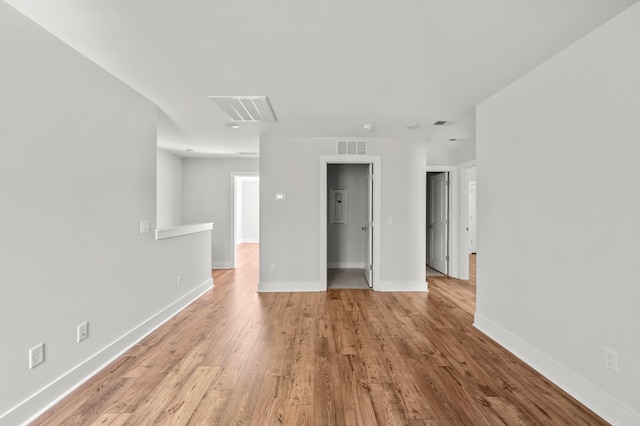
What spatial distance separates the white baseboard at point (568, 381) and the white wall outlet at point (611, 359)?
188mm

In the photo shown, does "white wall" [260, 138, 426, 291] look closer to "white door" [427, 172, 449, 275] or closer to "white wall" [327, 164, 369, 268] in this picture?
"white door" [427, 172, 449, 275]

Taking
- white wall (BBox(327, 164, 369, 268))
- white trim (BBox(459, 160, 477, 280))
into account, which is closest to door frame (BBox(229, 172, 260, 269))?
white wall (BBox(327, 164, 369, 268))

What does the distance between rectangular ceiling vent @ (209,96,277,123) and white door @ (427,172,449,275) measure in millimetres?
3744

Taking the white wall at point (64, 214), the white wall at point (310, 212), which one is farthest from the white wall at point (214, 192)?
the white wall at point (64, 214)

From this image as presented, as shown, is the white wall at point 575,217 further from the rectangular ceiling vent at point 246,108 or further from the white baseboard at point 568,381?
the rectangular ceiling vent at point 246,108

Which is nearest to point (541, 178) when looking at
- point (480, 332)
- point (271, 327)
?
point (480, 332)

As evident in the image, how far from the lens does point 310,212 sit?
15.3 feet

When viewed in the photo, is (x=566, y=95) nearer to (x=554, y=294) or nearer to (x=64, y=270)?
(x=554, y=294)

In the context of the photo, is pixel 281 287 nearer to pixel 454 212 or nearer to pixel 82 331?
pixel 82 331

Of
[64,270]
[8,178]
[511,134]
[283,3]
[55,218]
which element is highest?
[283,3]

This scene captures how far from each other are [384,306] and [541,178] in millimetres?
2393

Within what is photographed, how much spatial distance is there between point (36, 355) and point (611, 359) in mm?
3551

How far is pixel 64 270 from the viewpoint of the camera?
2.07 metres

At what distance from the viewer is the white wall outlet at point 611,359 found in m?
1.76
